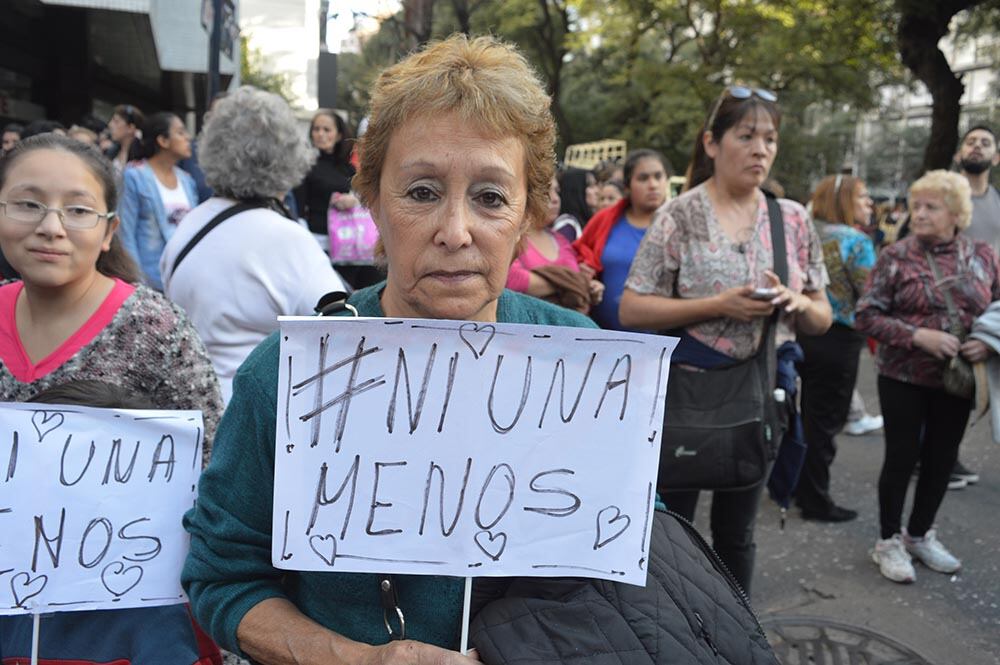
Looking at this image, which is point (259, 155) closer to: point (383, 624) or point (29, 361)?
point (29, 361)

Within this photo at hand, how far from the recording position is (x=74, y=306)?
210 cm

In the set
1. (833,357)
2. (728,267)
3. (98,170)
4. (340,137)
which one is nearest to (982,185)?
(833,357)

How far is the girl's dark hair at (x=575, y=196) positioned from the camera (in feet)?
22.7

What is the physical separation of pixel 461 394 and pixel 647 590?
449mm

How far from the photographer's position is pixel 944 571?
4215 millimetres

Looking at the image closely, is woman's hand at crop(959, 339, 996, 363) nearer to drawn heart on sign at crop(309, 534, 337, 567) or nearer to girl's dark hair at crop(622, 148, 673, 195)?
girl's dark hair at crop(622, 148, 673, 195)

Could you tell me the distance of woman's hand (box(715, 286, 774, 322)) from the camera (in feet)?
9.18

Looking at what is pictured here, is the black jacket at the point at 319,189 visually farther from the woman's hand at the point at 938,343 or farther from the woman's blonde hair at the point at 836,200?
the woman's hand at the point at 938,343

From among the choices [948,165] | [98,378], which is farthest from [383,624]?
[948,165]

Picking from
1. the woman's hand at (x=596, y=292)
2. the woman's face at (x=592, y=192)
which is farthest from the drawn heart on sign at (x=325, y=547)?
the woman's face at (x=592, y=192)

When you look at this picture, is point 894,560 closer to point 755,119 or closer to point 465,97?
point 755,119

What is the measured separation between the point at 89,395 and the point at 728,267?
2038 mm

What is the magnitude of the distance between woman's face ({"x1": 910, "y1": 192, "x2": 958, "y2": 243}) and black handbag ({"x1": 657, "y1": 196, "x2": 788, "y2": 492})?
163 centimetres

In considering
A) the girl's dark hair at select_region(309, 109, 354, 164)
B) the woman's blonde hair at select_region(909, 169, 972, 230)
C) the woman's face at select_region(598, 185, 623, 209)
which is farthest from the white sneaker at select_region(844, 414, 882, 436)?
the girl's dark hair at select_region(309, 109, 354, 164)
